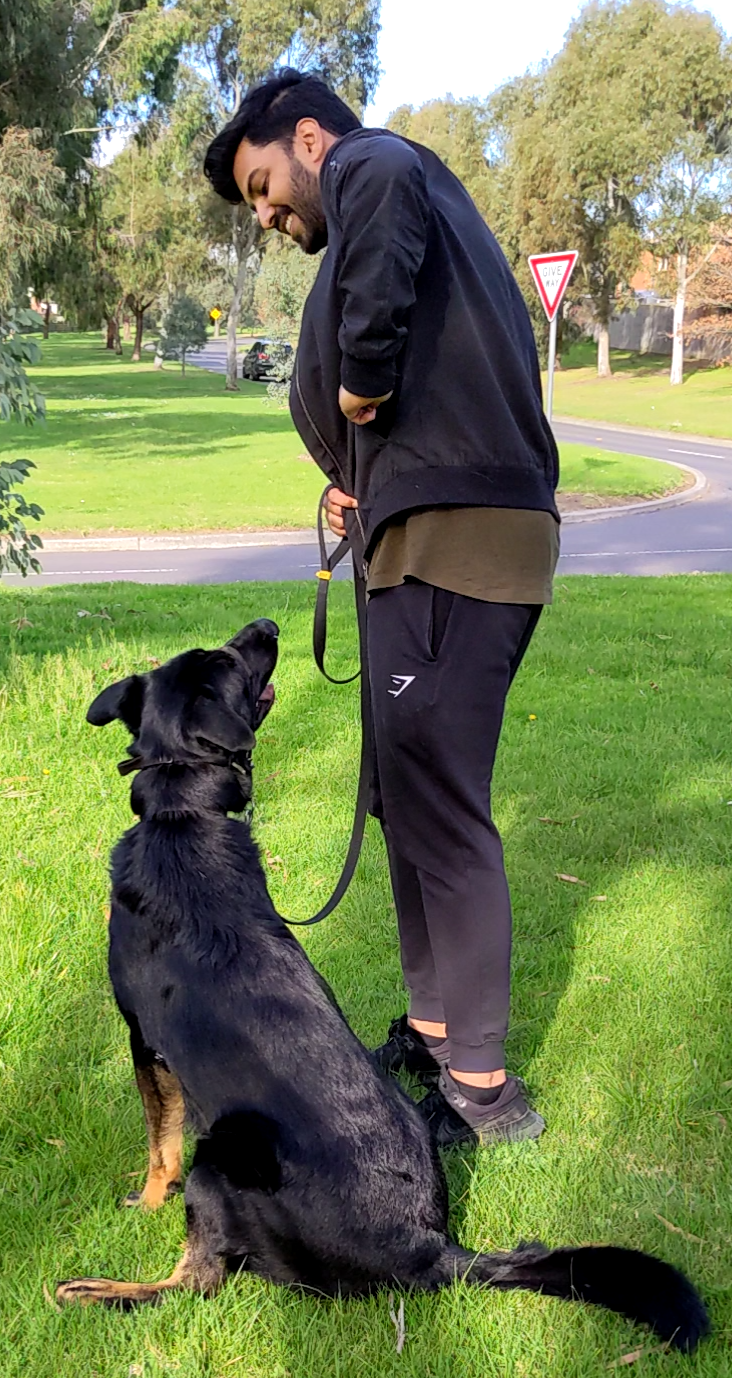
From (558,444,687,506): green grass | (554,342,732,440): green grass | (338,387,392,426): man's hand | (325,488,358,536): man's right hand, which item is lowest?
(558,444,687,506): green grass

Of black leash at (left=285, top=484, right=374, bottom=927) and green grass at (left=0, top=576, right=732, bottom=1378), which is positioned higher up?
black leash at (left=285, top=484, right=374, bottom=927)

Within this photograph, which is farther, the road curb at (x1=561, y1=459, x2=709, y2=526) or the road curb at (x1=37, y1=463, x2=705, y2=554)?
the road curb at (x1=561, y1=459, x2=709, y2=526)

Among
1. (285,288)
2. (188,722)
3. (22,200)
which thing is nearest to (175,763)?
(188,722)

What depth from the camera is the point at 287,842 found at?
14.3ft

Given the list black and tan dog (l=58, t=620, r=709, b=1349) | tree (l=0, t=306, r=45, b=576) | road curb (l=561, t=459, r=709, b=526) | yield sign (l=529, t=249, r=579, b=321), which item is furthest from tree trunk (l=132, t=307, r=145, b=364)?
black and tan dog (l=58, t=620, r=709, b=1349)

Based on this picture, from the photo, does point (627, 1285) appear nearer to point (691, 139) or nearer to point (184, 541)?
point (184, 541)

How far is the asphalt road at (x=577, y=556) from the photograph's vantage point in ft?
38.6

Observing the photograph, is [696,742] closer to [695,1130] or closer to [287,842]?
[287,842]

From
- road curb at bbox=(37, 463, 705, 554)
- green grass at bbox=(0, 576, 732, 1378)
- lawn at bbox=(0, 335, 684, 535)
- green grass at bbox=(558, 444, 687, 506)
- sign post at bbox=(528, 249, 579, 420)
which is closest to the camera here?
green grass at bbox=(0, 576, 732, 1378)

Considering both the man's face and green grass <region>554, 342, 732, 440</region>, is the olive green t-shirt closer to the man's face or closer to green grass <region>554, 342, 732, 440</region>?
the man's face

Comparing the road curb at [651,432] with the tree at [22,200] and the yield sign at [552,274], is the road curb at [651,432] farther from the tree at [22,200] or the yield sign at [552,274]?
the tree at [22,200]

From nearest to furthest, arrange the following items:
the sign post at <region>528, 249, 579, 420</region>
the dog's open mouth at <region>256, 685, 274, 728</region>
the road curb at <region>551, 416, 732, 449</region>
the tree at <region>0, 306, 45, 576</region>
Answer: the dog's open mouth at <region>256, 685, 274, 728</region> < the tree at <region>0, 306, 45, 576</region> < the sign post at <region>528, 249, 579, 420</region> < the road curb at <region>551, 416, 732, 449</region>

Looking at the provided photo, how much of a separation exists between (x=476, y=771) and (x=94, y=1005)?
158 centimetres

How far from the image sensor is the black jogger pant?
94.6 inches
